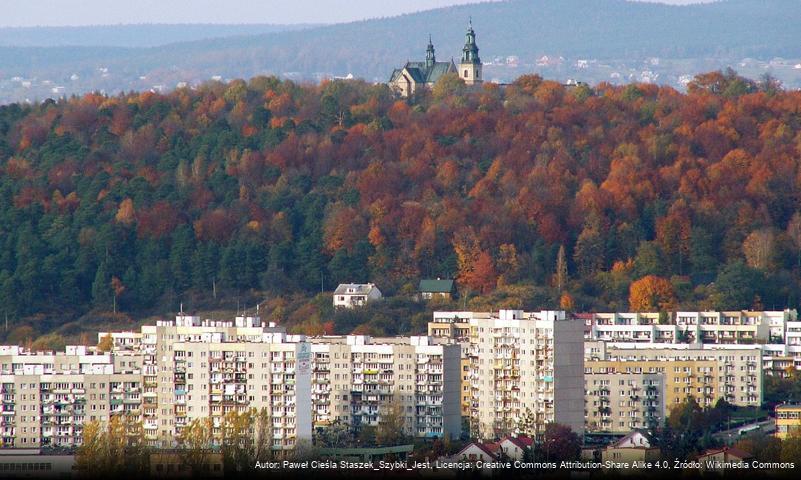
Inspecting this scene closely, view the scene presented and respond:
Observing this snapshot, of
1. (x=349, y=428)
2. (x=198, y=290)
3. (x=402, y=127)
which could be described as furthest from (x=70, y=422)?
(x=402, y=127)

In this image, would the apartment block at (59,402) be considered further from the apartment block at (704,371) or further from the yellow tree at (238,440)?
the apartment block at (704,371)

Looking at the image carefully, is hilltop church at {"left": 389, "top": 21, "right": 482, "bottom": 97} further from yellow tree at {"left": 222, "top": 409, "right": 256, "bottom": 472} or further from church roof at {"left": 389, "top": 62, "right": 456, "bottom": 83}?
yellow tree at {"left": 222, "top": 409, "right": 256, "bottom": 472}

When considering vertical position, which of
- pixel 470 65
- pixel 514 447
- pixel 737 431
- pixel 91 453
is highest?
pixel 470 65

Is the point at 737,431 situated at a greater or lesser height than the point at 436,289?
greater

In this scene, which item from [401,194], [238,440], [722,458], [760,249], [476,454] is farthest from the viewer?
[401,194]

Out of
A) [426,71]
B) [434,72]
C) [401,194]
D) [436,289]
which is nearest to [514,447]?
[436,289]

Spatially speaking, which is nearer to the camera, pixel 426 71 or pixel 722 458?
pixel 722 458

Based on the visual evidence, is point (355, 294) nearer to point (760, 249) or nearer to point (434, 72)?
point (760, 249)

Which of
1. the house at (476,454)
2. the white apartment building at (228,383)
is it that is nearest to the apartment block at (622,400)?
the white apartment building at (228,383)

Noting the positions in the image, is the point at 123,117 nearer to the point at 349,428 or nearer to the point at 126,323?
the point at 126,323
